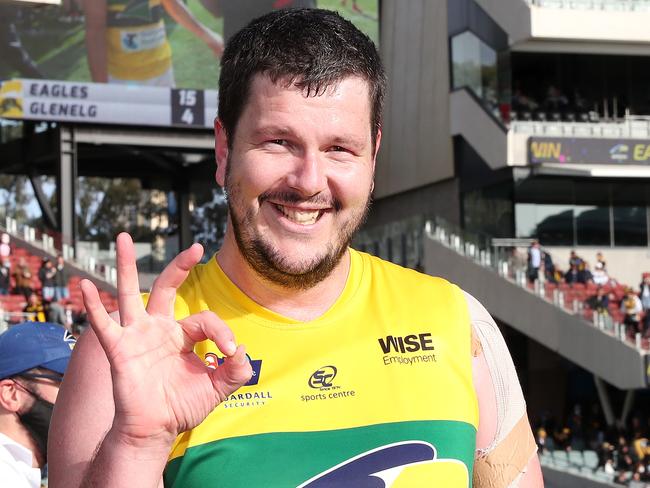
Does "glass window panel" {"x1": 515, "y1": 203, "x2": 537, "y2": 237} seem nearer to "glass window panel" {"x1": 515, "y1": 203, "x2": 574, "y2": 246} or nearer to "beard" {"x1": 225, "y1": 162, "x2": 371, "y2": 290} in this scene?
"glass window panel" {"x1": 515, "y1": 203, "x2": 574, "y2": 246}

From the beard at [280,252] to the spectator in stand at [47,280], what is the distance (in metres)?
20.4

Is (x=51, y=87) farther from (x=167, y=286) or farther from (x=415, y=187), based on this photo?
(x=167, y=286)

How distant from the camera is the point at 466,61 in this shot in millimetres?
30656

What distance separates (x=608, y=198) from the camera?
30.7 meters

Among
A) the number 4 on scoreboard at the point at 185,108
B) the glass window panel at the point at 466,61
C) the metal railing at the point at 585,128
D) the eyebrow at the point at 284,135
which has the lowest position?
the eyebrow at the point at 284,135

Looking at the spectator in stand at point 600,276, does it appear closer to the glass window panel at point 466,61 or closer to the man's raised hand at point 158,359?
the glass window panel at point 466,61

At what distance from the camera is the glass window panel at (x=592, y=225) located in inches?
1191

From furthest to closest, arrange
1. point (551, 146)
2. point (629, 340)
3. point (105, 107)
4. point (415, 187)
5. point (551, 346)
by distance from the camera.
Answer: point (415, 187), point (105, 107), point (551, 146), point (551, 346), point (629, 340)

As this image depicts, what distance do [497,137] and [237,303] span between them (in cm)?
2639

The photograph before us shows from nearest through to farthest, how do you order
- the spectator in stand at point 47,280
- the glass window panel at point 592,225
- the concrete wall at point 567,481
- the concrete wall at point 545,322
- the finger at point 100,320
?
the finger at point 100,320 → the concrete wall at point 567,481 → the spectator in stand at point 47,280 → the concrete wall at point 545,322 → the glass window panel at point 592,225

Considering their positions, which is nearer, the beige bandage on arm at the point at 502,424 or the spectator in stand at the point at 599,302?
the beige bandage on arm at the point at 502,424

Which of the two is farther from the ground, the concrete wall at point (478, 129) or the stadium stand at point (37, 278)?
the concrete wall at point (478, 129)

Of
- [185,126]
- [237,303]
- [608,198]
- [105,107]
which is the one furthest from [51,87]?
[237,303]

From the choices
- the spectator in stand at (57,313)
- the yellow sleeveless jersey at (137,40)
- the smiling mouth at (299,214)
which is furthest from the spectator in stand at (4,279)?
the smiling mouth at (299,214)
